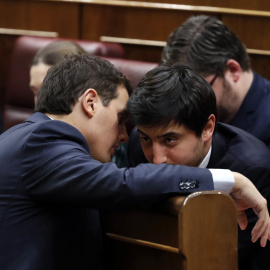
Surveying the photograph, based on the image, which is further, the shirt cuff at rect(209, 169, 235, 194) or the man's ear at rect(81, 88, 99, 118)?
the man's ear at rect(81, 88, 99, 118)

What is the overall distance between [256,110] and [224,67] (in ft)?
0.38

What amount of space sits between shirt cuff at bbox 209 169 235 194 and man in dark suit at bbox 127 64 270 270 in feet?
0.48

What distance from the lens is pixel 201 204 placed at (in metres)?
0.63

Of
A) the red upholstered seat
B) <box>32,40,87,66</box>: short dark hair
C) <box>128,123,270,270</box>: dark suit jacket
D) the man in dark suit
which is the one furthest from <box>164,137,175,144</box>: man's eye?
the red upholstered seat

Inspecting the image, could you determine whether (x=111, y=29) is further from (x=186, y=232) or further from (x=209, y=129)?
(x=186, y=232)

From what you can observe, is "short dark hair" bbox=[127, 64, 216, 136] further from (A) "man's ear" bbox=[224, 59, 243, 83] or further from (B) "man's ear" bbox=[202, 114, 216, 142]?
(A) "man's ear" bbox=[224, 59, 243, 83]

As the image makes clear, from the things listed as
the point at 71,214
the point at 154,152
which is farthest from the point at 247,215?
the point at 71,214

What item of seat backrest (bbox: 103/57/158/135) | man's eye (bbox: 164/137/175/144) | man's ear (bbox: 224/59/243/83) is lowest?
seat backrest (bbox: 103/57/158/135)

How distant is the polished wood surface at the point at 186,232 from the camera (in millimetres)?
625

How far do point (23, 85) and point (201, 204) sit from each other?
3.42 ft

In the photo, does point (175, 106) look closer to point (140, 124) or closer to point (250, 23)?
point (140, 124)

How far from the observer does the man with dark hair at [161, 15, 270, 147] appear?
4.15ft

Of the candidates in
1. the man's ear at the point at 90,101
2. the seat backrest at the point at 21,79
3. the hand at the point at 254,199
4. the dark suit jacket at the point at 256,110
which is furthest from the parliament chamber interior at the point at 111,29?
the hand at the point at 254,199

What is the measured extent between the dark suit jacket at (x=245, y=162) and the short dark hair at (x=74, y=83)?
0.20 m
